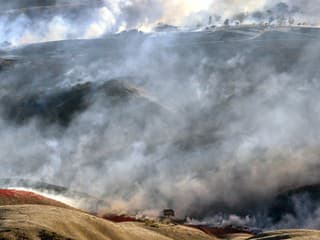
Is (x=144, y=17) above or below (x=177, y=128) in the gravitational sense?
above

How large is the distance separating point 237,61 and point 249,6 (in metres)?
71.3

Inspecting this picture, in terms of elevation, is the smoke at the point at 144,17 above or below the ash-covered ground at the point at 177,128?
above

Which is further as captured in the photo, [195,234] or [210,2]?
[210,2]

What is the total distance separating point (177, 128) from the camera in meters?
69.8

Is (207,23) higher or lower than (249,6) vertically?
lower

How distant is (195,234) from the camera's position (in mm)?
Answer: 39125

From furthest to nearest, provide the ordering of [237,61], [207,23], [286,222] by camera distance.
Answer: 1. [207,23]
2. [237,61]
3. [286,222]

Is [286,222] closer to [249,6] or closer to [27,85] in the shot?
[27,85]

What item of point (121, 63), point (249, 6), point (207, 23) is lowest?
point (121, 63)

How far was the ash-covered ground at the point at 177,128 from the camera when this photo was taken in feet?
190

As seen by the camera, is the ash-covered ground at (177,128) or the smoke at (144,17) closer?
the ash-covered ground at (177,128)

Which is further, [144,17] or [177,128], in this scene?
[144,17]

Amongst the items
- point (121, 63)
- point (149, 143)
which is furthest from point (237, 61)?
point (149, 143)

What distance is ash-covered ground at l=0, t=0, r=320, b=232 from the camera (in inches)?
2279
